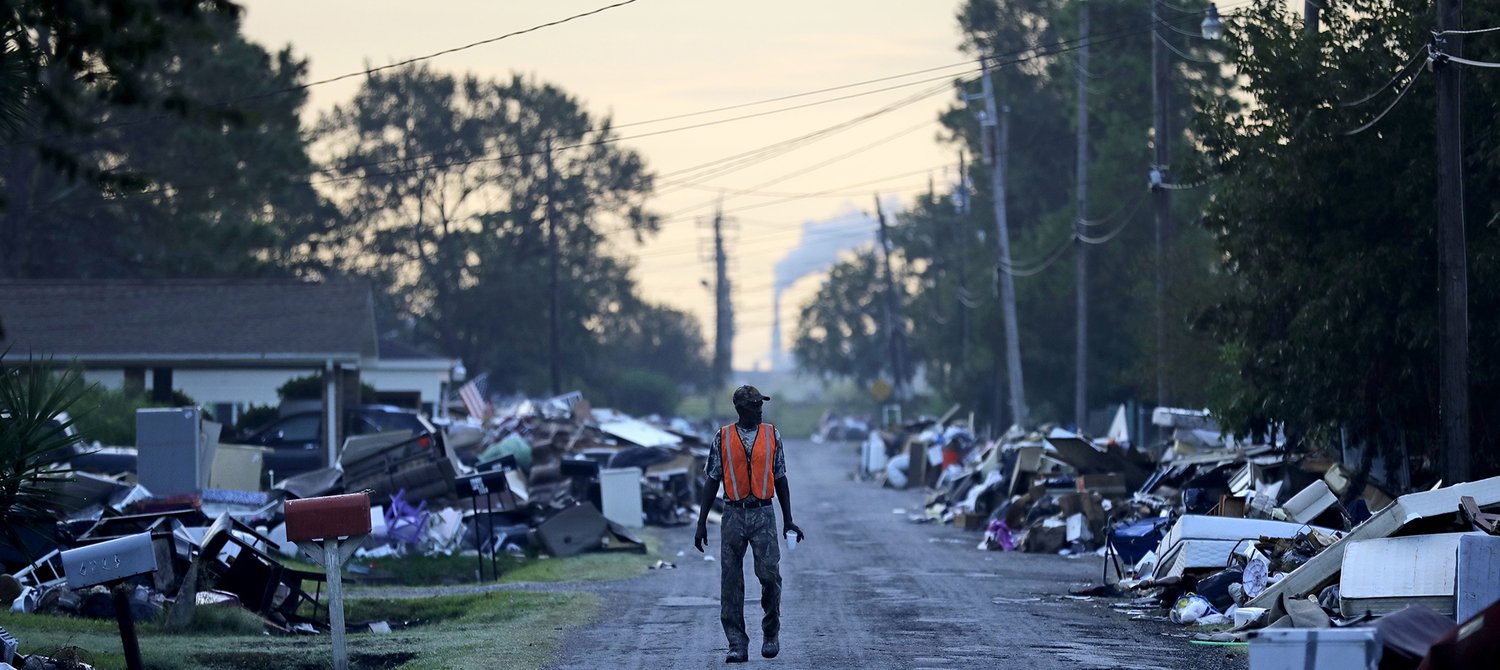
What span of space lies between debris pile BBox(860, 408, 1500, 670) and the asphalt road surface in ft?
2.03

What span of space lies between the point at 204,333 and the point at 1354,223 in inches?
972

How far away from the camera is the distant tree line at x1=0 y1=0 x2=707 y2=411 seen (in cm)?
4169

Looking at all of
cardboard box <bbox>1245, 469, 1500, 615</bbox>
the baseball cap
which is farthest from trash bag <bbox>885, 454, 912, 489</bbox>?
the baseball cap

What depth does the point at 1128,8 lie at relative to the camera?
45.8 metres

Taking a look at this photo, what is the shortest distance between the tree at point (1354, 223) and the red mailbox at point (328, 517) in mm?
11213

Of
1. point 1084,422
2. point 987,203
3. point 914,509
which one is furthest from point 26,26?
point 987,203

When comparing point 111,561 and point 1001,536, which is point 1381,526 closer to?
point 111,561

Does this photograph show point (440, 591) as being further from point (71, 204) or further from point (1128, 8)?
point (1128, 8)

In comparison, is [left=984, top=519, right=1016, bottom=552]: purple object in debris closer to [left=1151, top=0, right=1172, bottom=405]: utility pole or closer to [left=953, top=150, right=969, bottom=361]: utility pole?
[left=1151, top=0, right=1172, bottom=405]: utility pole

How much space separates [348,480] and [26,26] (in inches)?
681

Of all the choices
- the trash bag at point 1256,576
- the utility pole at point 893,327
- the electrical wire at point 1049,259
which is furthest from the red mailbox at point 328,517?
the utility pole at point 893,327

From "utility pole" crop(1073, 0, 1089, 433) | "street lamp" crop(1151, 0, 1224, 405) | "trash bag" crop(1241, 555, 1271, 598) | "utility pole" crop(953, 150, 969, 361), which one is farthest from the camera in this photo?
"utility pole" crop(953, 150, 969, 361)

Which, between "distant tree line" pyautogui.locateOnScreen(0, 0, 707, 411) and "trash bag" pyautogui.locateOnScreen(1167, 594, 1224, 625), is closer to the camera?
"trash bag" pyautogui.locateOnScreen(1167, 594, 1224, 625)

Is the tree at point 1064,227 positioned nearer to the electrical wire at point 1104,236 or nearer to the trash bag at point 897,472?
the electrical wire at point 1104,236
